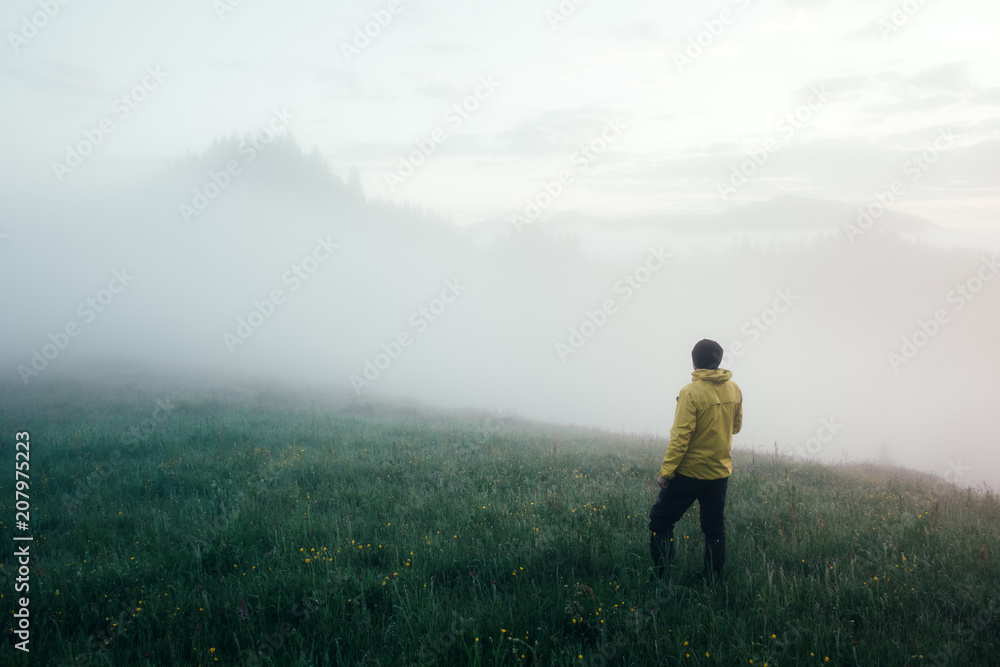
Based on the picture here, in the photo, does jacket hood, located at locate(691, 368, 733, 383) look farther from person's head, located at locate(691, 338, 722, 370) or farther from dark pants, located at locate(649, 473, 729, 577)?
dark pants, located at locate(649, 473, 729, 577)

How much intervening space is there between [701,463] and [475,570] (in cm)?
258

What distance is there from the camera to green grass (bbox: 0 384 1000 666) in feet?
11.9

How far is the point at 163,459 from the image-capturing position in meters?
9.52

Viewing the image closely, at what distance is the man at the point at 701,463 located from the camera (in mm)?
4637

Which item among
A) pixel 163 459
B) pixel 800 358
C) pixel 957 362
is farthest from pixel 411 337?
pixel 957 362

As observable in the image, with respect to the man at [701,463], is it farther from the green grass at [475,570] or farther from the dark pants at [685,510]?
the green grass at [475,570]

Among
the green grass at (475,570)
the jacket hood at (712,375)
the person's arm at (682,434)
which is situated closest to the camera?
the green grass at (475,570)

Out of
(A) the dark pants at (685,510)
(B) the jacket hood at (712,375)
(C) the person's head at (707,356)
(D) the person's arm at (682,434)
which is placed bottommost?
(A) the dark pants at (685,510)

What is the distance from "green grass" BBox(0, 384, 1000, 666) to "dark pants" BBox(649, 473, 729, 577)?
0.21 metres

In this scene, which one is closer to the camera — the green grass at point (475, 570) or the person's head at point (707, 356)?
the green grass at point (475, 570)

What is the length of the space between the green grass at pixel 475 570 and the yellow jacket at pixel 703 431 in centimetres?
102

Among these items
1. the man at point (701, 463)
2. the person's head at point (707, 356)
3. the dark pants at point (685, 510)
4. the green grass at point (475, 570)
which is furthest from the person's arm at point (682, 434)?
the green grass at point (475, 570)

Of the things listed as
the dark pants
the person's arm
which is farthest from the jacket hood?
the dark pants

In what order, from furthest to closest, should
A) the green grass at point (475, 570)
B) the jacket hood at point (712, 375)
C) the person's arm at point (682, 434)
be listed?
the jacket hood at point (712, 375), the person's arm at point (682, 434), the green grass at point (475, 570)
